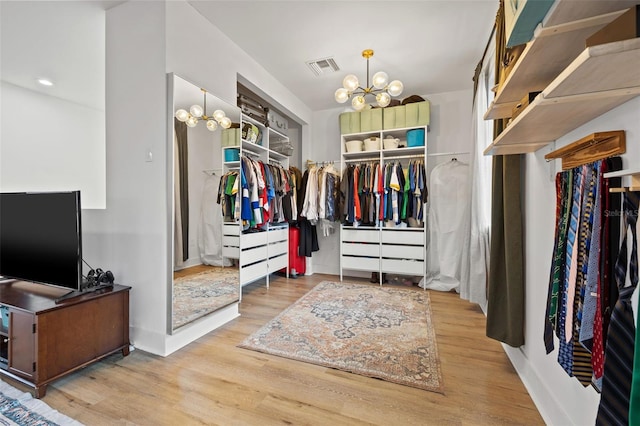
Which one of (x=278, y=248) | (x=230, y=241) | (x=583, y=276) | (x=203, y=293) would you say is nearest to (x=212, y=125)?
(x=230, y=241)

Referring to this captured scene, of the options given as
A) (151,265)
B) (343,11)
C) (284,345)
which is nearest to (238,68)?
(343,11)

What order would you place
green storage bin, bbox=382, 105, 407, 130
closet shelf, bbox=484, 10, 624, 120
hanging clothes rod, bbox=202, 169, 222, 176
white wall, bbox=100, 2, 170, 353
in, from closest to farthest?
closet shelf, bbox=484, 10, 624, 120 → white wall, bbox=100, 2, 170, 353 → hanging clothes rod, bbox=202, 169, 222, 176 → green storage bin, bbox=382, 105, 407, 130

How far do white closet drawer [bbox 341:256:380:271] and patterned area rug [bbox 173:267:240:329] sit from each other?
175 cm

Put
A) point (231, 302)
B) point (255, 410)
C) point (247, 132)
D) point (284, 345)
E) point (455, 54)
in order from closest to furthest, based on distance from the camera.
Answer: point (255, 410) < point (284, 345) < point (231, 302) < point (455, 54) < point (247, 132)

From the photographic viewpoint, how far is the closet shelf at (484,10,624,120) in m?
0.80

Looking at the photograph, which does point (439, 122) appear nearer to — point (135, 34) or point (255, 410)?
point (135, 34)

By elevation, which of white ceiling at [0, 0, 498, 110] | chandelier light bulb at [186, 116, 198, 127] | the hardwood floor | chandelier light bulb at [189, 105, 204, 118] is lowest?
the hardwood floor

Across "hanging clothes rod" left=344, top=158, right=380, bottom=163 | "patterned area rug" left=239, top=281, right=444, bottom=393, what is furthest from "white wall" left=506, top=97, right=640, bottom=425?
"hanging clothes rod" left=344, top=158, right=380, bottom=163

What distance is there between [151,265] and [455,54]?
3.44 metres

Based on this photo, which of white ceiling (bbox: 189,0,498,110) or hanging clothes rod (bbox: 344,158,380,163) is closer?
white ceiling (bbox: 189,0,498,110)

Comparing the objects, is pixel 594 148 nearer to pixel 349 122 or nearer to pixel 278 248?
pixel 349 122

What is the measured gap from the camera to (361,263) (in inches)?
155

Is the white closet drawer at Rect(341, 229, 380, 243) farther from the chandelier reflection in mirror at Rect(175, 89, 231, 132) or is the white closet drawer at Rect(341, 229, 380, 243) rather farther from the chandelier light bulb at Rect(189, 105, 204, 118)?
the chandelier light bulb at Rect(189, 105, 204, 118)

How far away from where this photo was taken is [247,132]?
10.2 feet
